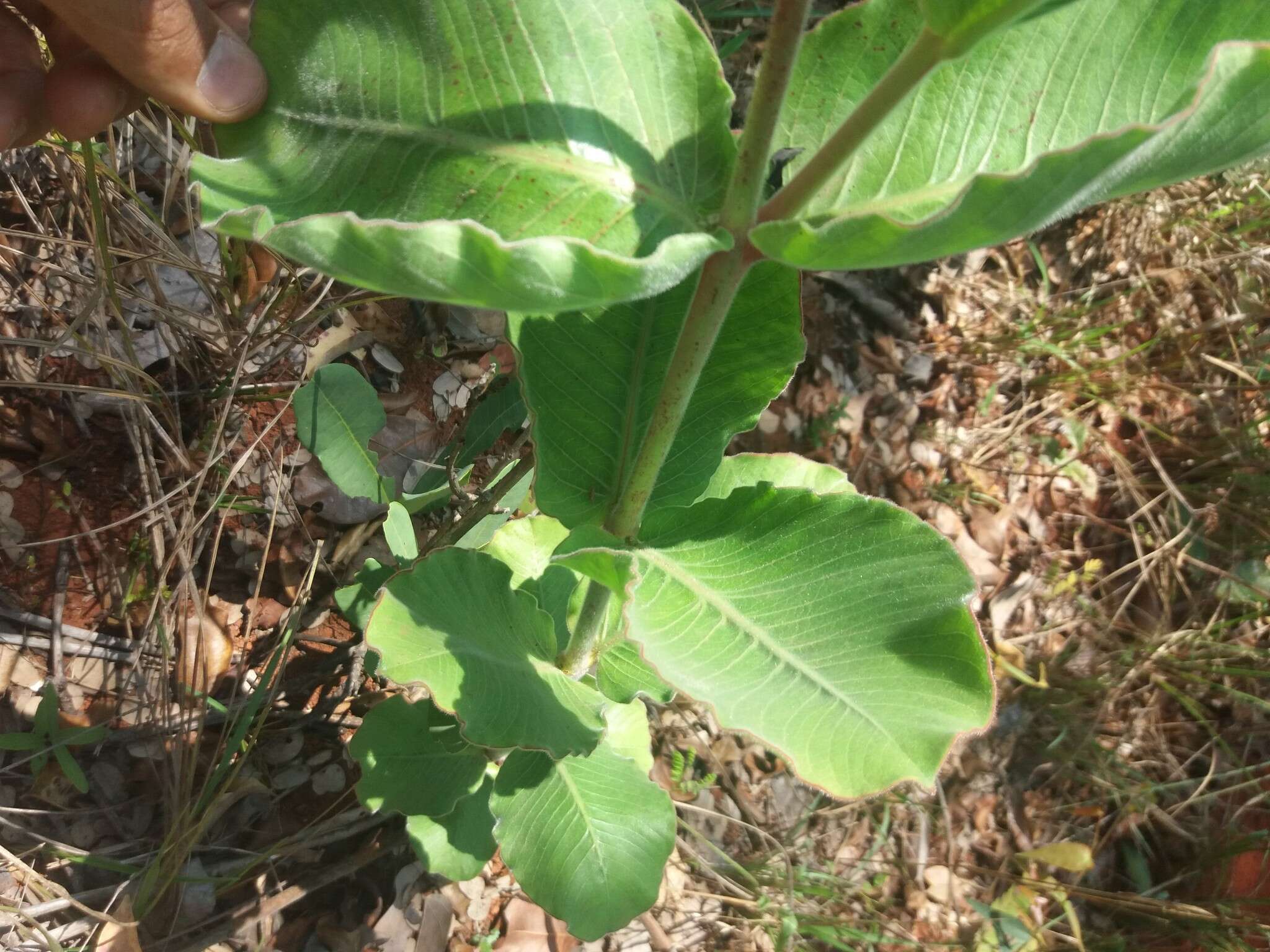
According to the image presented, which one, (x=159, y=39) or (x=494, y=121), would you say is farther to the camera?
(x=159, y=39)

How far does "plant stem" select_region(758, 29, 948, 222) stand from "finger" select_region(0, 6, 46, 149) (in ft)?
4.21

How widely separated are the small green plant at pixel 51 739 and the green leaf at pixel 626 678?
108 centimetres

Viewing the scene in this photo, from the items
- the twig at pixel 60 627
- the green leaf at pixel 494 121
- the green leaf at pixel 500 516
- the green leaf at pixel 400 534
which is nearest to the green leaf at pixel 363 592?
the green leaf at pixel 400 534

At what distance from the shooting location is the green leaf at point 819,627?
35.3 inches

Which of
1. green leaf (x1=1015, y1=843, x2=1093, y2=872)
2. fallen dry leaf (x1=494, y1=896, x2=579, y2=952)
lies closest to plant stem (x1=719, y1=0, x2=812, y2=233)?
fallen dry leaf (x1=494, y1=896, x2=579, y2=952)

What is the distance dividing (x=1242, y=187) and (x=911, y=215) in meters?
3.34

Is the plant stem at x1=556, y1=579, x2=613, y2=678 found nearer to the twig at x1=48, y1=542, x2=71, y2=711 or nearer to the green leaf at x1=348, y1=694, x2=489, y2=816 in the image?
the green leaf at x1=348, y1=694, x2=489, y2=816

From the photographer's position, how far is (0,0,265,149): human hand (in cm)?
91

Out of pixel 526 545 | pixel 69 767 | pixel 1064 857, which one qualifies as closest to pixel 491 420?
pixel 526 545

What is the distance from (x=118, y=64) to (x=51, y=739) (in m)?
1.31

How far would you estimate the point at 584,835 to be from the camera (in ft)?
5.09

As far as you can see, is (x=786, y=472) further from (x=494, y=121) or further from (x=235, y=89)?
(x=235, y=89)

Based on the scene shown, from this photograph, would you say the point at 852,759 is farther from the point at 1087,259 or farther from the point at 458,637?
the point at 1087,259

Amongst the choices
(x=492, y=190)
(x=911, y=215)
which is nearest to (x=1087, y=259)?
(x=911, y=215)
